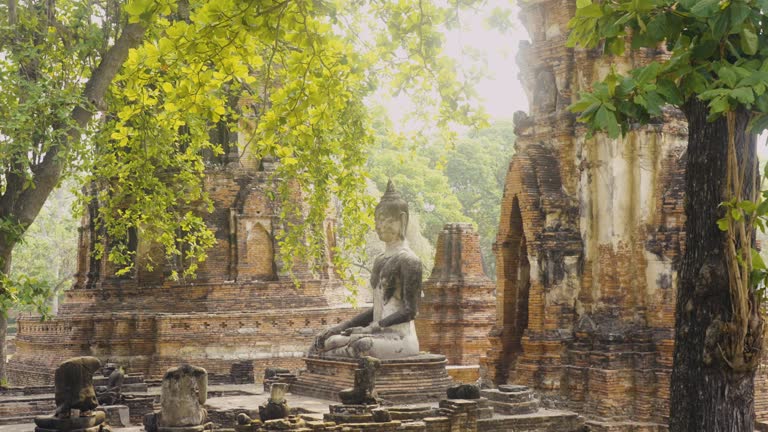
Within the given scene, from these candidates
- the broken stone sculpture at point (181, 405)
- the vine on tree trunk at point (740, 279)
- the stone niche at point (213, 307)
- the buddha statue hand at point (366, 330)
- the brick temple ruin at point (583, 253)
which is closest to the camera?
the vine on tree trunk at point (740, 279)

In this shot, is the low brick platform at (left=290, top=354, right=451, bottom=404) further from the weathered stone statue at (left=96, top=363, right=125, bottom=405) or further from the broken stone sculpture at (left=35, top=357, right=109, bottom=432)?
the broken stone sculpture at (left=35, top=357, right=109, bottom=432)

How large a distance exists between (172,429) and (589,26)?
5533 mm

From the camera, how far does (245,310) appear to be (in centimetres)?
1930

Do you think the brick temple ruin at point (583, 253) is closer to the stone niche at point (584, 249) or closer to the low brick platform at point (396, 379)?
the stone niche at point (584, 249)

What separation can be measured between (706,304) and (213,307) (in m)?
14.6

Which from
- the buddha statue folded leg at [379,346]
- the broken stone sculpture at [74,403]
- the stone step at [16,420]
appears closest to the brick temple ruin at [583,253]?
the buddha statue folded leg at [379,346]

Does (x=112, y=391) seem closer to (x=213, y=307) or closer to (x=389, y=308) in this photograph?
(x=389, y=308)

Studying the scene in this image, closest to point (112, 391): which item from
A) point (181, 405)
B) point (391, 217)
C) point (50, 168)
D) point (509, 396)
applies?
point (391, 217)

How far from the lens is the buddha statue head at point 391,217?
12266 mm

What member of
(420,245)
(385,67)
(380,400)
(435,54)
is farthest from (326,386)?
(420,245)

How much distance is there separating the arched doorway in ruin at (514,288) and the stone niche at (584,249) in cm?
1

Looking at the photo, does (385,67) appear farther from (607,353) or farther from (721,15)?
(607,353)

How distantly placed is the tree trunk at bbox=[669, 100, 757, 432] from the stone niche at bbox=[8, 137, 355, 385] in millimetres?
13528

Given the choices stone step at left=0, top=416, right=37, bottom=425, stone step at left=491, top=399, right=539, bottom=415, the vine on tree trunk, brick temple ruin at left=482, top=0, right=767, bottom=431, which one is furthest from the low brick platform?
the vine on tree trunk
